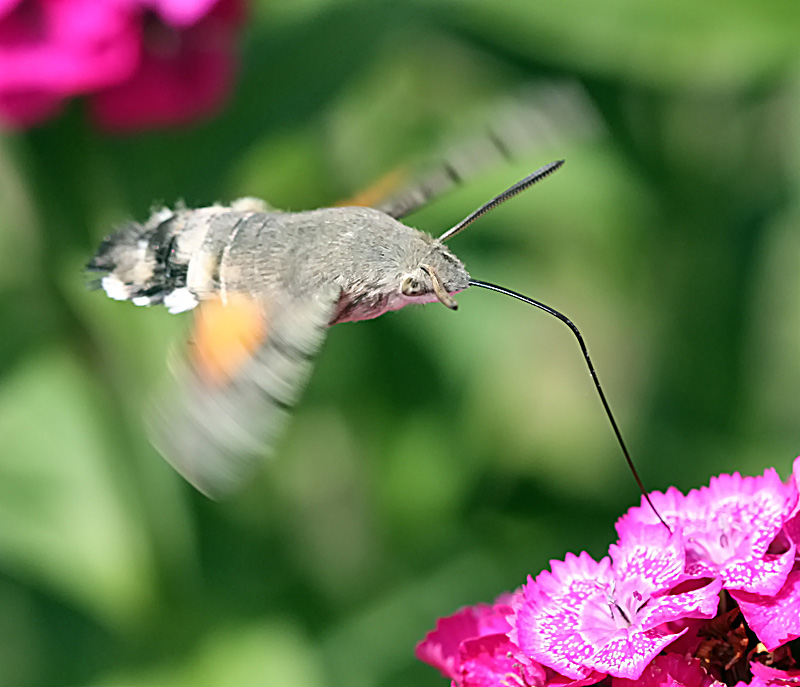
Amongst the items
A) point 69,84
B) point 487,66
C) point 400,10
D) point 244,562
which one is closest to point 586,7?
point 400,10

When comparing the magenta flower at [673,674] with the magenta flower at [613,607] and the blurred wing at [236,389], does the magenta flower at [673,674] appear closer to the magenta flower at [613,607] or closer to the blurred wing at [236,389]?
the magenta flower at [613,607]

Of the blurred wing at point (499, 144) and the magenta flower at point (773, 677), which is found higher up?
the blurred wing at point (499, 144)

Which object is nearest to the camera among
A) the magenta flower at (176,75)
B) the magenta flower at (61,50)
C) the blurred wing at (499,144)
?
the blurred wing at (499,144)

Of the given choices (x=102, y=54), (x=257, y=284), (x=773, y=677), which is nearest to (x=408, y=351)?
(x=102, y=54)

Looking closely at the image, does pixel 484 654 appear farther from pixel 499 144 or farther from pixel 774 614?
pixel 499 144

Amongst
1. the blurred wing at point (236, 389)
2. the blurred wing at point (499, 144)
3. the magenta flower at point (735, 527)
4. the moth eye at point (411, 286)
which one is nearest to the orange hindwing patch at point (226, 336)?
the blurred wing at point (236, 389)

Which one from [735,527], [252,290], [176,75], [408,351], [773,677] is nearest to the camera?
[773,677]

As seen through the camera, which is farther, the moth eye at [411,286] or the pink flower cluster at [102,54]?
the pink flower cluster at [102,54]

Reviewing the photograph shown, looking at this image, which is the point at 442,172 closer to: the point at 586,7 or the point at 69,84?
the point at 69,84
